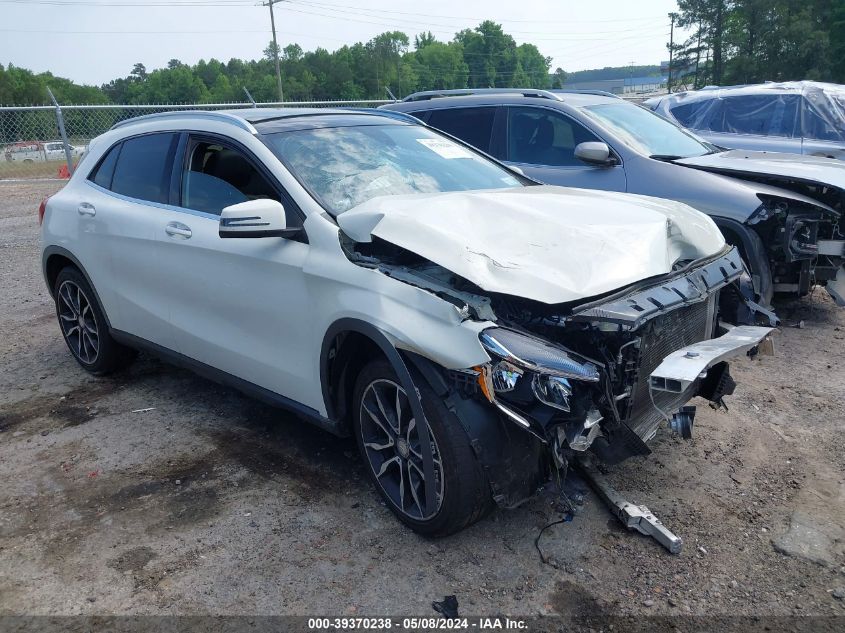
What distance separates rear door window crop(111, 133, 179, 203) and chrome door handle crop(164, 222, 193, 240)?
0.23 metres

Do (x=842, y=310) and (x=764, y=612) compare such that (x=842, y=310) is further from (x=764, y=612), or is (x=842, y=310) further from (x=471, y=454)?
(x=471, y=454)

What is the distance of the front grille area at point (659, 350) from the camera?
306 centimetres

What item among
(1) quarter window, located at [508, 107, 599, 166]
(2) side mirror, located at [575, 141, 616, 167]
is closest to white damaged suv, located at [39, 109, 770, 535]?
(2) side mirror, located at [575, 141, 616, 167]

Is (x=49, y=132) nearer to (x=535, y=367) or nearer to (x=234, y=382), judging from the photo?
(x=234, y=382)

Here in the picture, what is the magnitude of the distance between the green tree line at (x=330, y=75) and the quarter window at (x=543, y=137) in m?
13.8

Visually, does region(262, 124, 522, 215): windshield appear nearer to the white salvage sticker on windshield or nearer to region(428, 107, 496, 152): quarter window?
the white salvage sticker on windshield

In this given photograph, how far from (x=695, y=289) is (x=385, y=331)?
143cm

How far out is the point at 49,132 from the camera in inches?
598

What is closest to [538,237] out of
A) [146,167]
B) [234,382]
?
[234,382]

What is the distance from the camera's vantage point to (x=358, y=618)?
2.76m

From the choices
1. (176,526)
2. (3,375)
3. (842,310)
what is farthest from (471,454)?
(842,310)

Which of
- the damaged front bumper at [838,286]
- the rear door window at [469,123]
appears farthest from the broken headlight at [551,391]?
the rear door window at [469,123]

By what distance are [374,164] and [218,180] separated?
35.5 inches

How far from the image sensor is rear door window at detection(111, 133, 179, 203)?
176 inches
